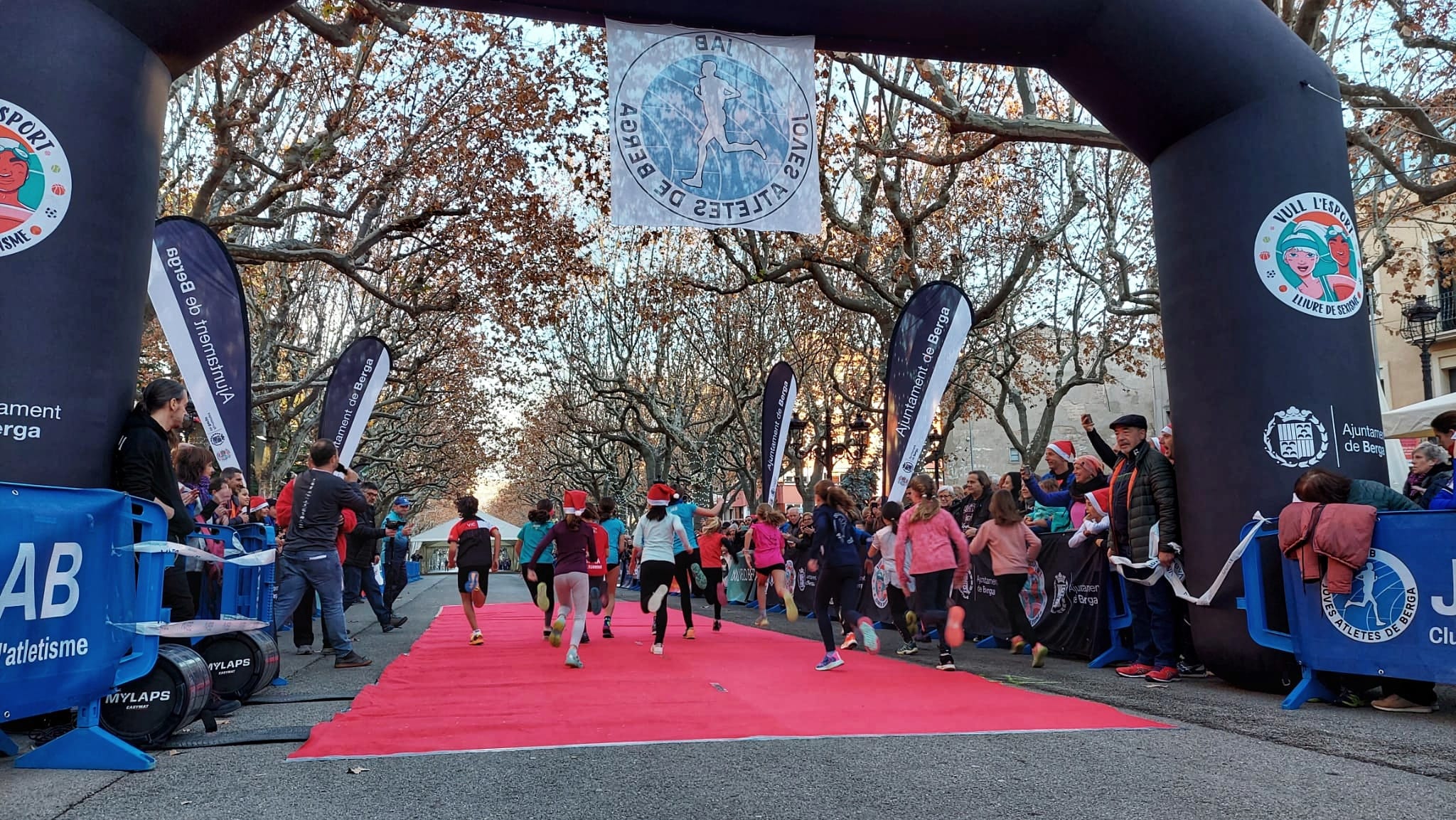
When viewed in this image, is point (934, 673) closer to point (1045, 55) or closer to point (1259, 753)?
point (1259, 753)

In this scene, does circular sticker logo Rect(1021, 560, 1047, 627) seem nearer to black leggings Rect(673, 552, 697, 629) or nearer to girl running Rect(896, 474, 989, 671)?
girl running Rect(896, 474, 989, 671)

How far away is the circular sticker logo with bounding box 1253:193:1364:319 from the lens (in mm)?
7691

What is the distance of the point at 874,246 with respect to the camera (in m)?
22.2

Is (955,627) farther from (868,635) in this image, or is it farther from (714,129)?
(714,129)

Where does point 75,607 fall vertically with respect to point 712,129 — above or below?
below

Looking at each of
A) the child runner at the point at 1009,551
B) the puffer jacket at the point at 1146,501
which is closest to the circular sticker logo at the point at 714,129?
the puffer jacket at the point at 1146,501

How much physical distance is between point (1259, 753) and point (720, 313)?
85.2ft

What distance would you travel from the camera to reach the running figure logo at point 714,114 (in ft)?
24.9

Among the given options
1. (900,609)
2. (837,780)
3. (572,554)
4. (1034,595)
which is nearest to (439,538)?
(572,554)

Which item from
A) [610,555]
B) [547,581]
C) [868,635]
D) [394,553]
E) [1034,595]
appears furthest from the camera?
[394,553]

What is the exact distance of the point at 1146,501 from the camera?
855 cm

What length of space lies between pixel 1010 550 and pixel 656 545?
4.00 metres

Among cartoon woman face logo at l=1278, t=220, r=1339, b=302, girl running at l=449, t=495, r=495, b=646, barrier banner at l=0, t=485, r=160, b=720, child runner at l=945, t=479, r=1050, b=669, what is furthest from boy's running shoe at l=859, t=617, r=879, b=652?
barrier banner at l=0, t=485, r=160, b=720

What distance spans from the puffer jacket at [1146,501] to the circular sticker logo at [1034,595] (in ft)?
7.39
